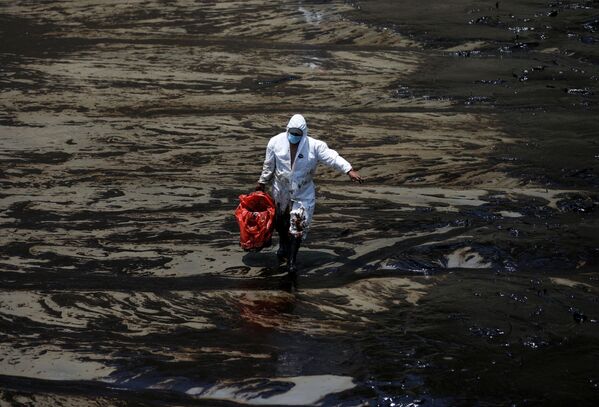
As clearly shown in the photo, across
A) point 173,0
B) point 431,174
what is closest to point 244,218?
point 431,174

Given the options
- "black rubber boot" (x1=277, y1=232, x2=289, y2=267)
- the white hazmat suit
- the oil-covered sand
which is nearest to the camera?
the oil-covered sand

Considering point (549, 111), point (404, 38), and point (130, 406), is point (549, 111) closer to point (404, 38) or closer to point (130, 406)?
point (404, 38)

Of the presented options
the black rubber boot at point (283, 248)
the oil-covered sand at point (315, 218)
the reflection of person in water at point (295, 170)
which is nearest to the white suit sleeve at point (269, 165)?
the reflection of person in water at point (295, 170)

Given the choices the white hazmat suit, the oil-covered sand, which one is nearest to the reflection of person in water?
the white hazmat suit

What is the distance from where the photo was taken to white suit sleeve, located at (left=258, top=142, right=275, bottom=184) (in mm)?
10064

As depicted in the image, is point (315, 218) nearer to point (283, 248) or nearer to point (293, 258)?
point (283, 248)

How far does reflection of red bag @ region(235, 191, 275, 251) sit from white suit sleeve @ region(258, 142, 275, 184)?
0.16 meters

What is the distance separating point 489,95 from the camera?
17.7 metres

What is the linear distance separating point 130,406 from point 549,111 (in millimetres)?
10732

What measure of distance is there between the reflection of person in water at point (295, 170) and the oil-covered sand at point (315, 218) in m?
0.55

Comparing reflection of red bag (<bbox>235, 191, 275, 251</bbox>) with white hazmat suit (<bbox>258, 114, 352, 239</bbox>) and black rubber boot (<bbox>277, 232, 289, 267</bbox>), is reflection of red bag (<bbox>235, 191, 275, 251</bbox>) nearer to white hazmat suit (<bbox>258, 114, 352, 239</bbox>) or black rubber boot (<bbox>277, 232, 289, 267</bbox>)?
white hazmat suit (<bbox>258, 114, 352, 239</bbox>)

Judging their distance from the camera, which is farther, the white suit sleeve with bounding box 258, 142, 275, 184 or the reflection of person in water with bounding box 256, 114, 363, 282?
the white suit sleeve with bounding box 258, 142, 275, 184

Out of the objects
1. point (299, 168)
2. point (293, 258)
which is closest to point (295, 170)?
point (299, 168)

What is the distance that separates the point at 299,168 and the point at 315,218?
2.08 m
